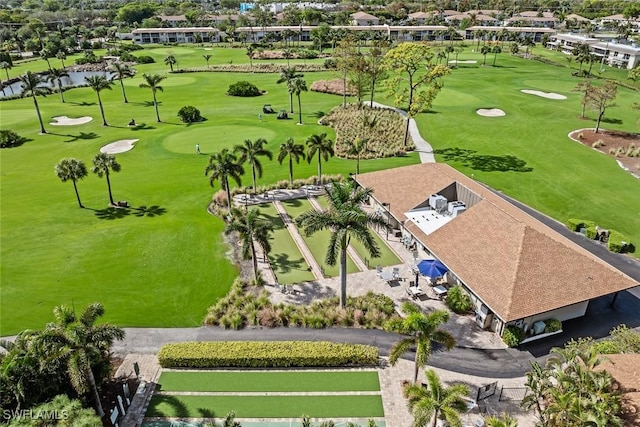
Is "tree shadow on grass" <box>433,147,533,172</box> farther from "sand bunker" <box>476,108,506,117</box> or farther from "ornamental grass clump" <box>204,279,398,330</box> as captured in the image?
"ornamental grass clump" <box>204,279,398,330</box>

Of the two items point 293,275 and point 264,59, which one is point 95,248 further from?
point 264,59

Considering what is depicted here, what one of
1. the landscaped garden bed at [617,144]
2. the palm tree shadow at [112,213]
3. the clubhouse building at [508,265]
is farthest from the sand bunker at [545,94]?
the palm tree shadow at [112,213]

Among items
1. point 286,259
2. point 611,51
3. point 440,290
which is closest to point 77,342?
point 286,259

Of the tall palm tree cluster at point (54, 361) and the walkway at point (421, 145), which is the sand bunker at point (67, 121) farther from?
the tall palm tree cluster at point (54, 361)

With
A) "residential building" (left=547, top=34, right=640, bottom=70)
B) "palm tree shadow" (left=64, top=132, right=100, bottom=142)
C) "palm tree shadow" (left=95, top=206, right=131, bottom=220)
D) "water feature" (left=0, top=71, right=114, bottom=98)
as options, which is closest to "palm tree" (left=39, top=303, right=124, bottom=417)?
"palm tree shadow" (left=95, top=206, right=131, bottom=220)

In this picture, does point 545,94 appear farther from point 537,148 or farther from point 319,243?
point 319,243

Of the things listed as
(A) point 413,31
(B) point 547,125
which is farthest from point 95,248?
(A) point 413,31
